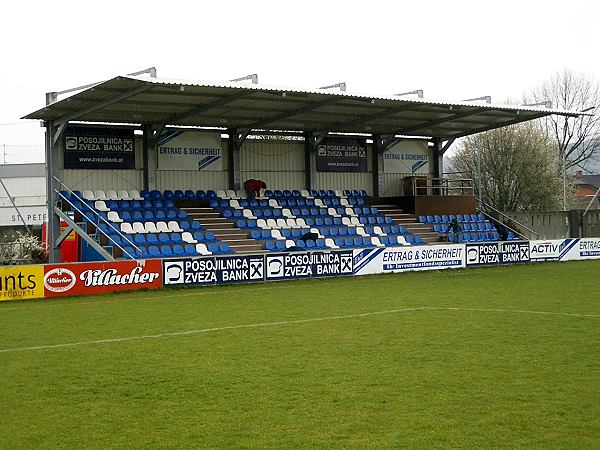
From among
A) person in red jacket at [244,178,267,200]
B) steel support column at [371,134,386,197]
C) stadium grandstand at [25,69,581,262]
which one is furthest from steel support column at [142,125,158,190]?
steel support column at [371,134,386,197]

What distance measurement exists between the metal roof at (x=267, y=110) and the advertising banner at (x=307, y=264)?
18.1 ft

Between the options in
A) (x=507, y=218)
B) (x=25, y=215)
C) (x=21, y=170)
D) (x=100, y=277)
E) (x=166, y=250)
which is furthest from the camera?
(x=21, y=170)

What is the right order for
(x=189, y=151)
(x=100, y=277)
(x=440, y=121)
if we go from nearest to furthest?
(x=100, y=277), (x=189, y=151), (x=440, y=121)

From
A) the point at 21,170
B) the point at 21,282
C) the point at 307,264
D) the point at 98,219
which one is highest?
the point at 21,170

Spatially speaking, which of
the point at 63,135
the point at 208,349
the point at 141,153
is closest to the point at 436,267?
the point at 141,153

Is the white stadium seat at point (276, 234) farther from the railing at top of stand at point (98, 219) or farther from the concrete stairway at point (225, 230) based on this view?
the railing at top of stand at point (98, 219)

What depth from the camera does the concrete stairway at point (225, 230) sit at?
105 ft

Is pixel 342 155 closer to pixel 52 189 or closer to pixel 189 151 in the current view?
pixel 189 151

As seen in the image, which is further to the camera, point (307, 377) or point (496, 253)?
point (496, 253)

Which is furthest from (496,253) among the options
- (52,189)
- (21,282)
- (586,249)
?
(21,282)

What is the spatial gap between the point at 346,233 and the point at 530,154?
3203cm

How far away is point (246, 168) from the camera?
36156 millimetres

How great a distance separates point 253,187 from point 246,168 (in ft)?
3.25

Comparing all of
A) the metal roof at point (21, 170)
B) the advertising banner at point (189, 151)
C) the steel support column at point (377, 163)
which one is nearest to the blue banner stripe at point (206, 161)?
the advertising banner at point (189, 151)
